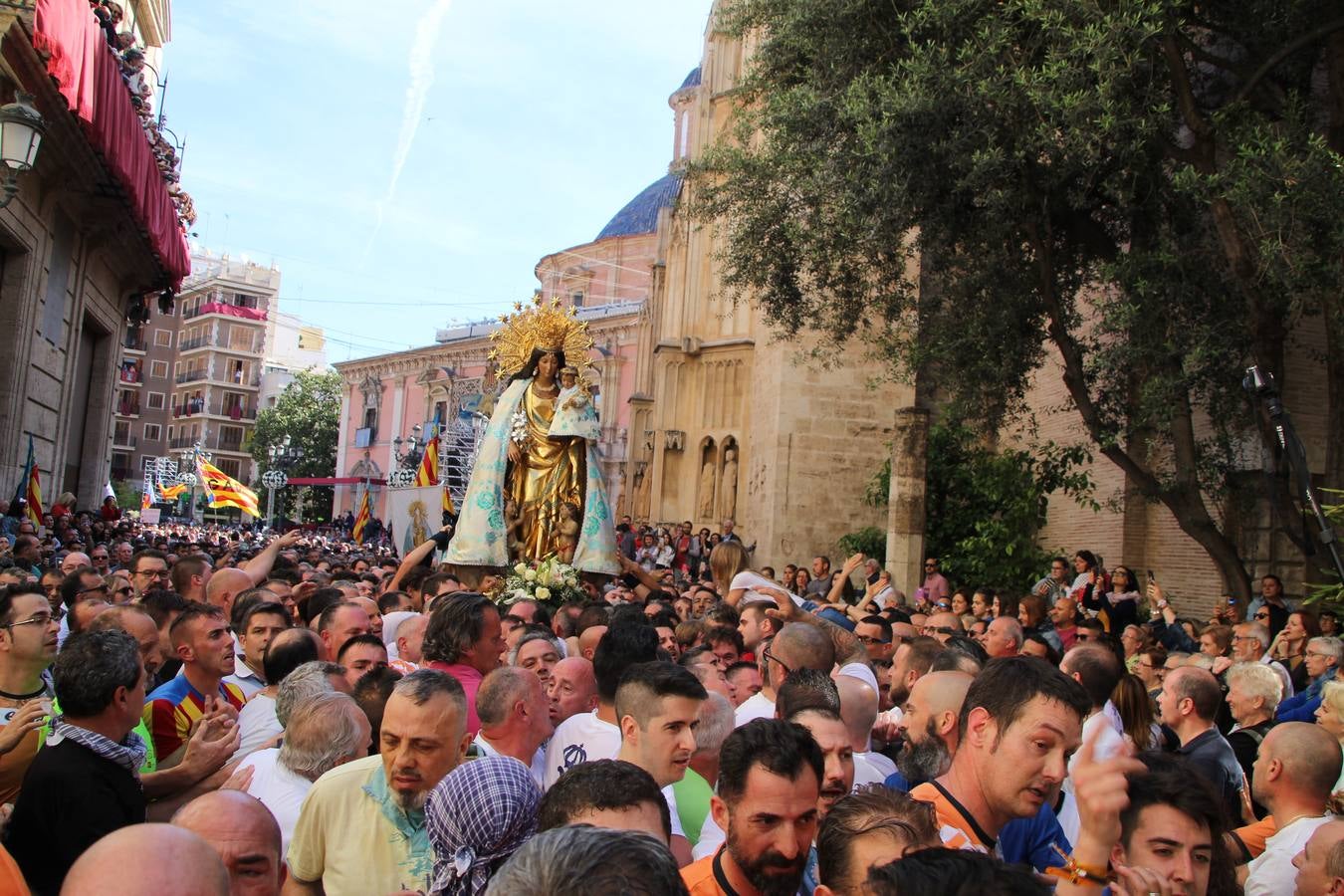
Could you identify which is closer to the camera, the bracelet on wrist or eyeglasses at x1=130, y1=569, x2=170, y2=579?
the bracelet on wrist

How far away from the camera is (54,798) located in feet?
12.3

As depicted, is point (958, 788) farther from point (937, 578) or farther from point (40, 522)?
point (40, 522)

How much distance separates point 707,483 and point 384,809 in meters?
23.1

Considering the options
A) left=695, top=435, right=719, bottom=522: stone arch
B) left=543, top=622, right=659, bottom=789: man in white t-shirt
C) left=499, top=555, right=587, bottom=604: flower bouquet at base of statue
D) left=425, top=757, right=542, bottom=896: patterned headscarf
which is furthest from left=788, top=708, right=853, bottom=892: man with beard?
left=695, top=435, right=719, bottom=522: stone arch

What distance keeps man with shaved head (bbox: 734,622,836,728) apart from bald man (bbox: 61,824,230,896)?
3.30 meters

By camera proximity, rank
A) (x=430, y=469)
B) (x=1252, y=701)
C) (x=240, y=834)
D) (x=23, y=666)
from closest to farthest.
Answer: (x=240, y=834), (x=23, y=666), (x=1252, y=701), (x=430, y=469)

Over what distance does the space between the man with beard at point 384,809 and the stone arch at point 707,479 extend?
2269 centimetres

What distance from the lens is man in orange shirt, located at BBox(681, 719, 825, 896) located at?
10.4ft

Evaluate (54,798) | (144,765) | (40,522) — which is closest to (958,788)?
(54,798)

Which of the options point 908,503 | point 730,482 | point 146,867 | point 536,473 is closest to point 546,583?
point 536,473

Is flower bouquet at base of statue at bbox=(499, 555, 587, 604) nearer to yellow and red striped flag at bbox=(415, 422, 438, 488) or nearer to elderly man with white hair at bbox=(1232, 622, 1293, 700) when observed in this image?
elderly man with white hair at bbox=(1232, 622, 1293, 700)

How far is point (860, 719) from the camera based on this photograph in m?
4.91

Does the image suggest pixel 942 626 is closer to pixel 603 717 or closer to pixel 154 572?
pixel 603 717

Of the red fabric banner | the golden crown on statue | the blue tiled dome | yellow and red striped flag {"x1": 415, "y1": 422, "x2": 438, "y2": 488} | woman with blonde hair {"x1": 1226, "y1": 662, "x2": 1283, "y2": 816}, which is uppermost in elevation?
the blue tiled dome
